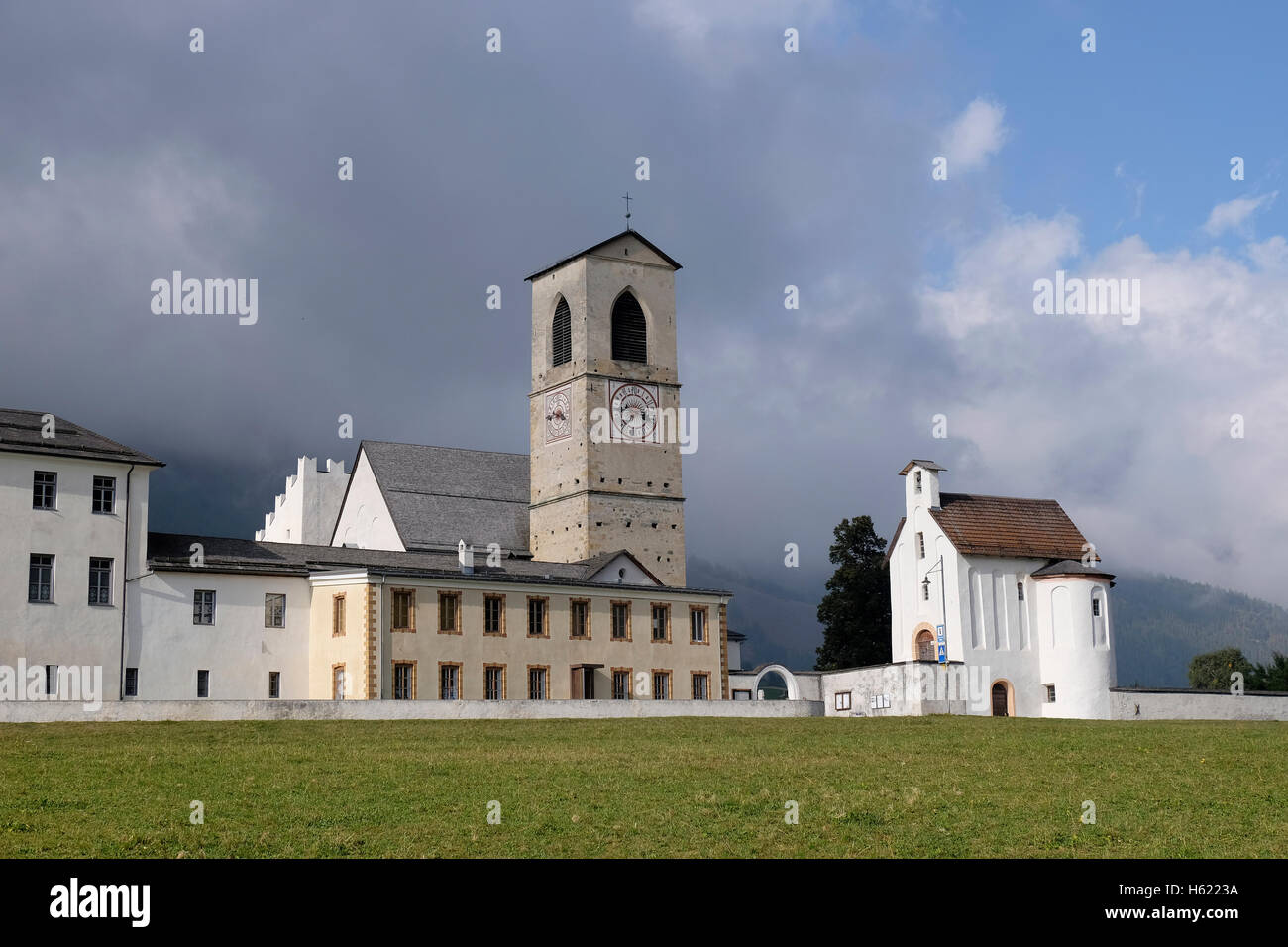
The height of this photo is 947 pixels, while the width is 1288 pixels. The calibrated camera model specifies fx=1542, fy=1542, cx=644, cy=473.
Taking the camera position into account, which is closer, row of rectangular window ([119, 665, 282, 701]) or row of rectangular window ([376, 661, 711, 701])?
row of rectangular window ([119, 665, 282, 701])

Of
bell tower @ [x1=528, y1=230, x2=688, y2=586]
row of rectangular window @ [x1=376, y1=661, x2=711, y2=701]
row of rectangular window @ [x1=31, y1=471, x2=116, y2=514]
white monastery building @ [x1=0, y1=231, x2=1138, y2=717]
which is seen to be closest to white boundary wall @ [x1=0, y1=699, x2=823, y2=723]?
row of rectangular window @ [x1=376, y1=661, x2=711, y2=701]

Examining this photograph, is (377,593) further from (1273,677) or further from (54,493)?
(1273,677)

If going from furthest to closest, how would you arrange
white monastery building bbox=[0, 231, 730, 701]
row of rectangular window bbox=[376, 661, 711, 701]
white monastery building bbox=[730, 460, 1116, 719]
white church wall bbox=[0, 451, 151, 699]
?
1. white monastery building bbox=[730, 460, 1116, 719]
2. row of rectangular window bbox=[376, 661, 711, 701]
3. white monastery building bbox=[0, 231, 730, 701]
4. white church wall bbox=[0, 451, 151, 699]

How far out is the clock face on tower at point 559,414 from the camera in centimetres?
8581

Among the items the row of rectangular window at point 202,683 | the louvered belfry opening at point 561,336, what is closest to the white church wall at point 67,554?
the row of rectangular window at point 202,683

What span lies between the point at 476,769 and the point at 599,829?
27.5 ft

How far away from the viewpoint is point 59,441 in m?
56.9

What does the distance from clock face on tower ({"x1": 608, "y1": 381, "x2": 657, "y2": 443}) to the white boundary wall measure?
98.9 ft

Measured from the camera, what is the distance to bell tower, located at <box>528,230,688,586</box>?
8350 centimetres

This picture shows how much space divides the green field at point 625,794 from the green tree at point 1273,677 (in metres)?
62.9

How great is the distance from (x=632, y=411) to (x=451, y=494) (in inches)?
437

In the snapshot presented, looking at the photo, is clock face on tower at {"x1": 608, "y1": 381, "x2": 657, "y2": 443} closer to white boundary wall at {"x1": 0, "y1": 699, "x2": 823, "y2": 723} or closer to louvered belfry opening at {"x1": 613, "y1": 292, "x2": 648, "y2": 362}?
louvered belfry opening at {"x1": 613, "y1": 292, "x2": 648, "y2": 362}

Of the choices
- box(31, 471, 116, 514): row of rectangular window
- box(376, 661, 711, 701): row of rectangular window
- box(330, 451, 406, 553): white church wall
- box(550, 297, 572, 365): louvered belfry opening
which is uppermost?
box(550, 297, 572, 365): louvered belfry opening
